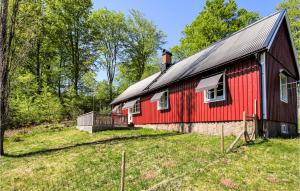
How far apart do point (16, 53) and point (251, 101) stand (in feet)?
40.1

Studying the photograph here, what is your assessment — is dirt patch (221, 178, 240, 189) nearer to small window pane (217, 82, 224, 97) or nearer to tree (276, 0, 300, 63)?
small window pane (217, 82, 224, 97)

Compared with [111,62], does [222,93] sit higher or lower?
lower

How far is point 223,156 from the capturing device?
8203mm

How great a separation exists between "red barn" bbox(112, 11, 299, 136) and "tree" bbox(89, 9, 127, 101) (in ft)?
80.9

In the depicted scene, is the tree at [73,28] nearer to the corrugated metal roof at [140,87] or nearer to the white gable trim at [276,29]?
the corrugated metal roof at [140,87]

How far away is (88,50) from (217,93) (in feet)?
93.1

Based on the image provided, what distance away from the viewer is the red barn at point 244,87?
35.1 ft

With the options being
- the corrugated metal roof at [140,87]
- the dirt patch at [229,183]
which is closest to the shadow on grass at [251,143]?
the dirt patch at [229,183]

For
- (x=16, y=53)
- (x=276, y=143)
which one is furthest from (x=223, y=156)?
(x=16, y=53)

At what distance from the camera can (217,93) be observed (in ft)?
42.1

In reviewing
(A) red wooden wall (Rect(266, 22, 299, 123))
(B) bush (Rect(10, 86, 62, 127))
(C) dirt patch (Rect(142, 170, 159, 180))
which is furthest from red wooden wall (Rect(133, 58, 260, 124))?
(B) bush (Rect(10, 86, 62, 127))

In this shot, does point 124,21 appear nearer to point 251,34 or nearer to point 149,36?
point 149,36

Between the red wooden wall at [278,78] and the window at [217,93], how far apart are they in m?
2.06

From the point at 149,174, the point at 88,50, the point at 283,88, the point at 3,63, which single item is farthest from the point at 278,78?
the point at 88,50
